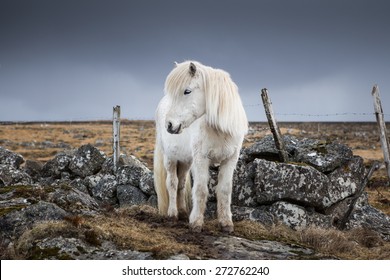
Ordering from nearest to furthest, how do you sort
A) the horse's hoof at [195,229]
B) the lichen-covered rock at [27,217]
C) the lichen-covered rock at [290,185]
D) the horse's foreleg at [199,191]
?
the lichen-covered rock at [27,217], the horse's hoof at [195,229], the horse's foreleg at [199,191], the lichen-covered rock at [290,185]

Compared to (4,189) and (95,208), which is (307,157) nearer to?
(95,208)

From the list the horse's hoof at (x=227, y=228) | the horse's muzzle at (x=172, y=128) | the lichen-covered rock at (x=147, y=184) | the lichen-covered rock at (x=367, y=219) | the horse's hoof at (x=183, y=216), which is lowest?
the lichen-covered rock at (x=367, y=219)

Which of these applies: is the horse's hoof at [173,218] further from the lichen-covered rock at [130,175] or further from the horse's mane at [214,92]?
the lichen-covered rock at [130,175]

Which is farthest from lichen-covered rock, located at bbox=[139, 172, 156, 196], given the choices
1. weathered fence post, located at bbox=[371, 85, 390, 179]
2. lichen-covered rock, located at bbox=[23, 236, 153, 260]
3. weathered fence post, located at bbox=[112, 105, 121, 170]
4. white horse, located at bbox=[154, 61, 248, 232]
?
weathered fence post, located at bbox=[371, 85, 390, 179]

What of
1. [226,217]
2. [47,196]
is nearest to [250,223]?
[226,217]

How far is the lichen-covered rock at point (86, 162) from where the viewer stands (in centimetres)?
1320

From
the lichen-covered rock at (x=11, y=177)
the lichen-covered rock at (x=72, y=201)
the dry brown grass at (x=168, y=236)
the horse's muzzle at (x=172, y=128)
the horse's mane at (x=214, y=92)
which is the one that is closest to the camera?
the dry brown grass at (x=168, y=236)

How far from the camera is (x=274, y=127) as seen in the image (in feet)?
34.0

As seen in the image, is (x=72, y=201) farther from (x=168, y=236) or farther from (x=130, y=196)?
(x=130, y=196)

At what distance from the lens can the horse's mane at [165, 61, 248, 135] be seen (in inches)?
289

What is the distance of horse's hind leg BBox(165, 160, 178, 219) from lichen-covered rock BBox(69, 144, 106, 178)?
479cm

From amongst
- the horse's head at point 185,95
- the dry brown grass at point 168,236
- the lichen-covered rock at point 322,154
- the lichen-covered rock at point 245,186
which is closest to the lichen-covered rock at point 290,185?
the lichen-covered rock at point 245,186

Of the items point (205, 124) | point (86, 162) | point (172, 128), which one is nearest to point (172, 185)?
point (205, 124)

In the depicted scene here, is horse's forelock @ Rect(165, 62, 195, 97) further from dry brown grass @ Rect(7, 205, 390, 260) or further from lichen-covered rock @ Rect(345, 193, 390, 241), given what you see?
lichen-covered rock @ Rect(345, 193, 390, 241)
